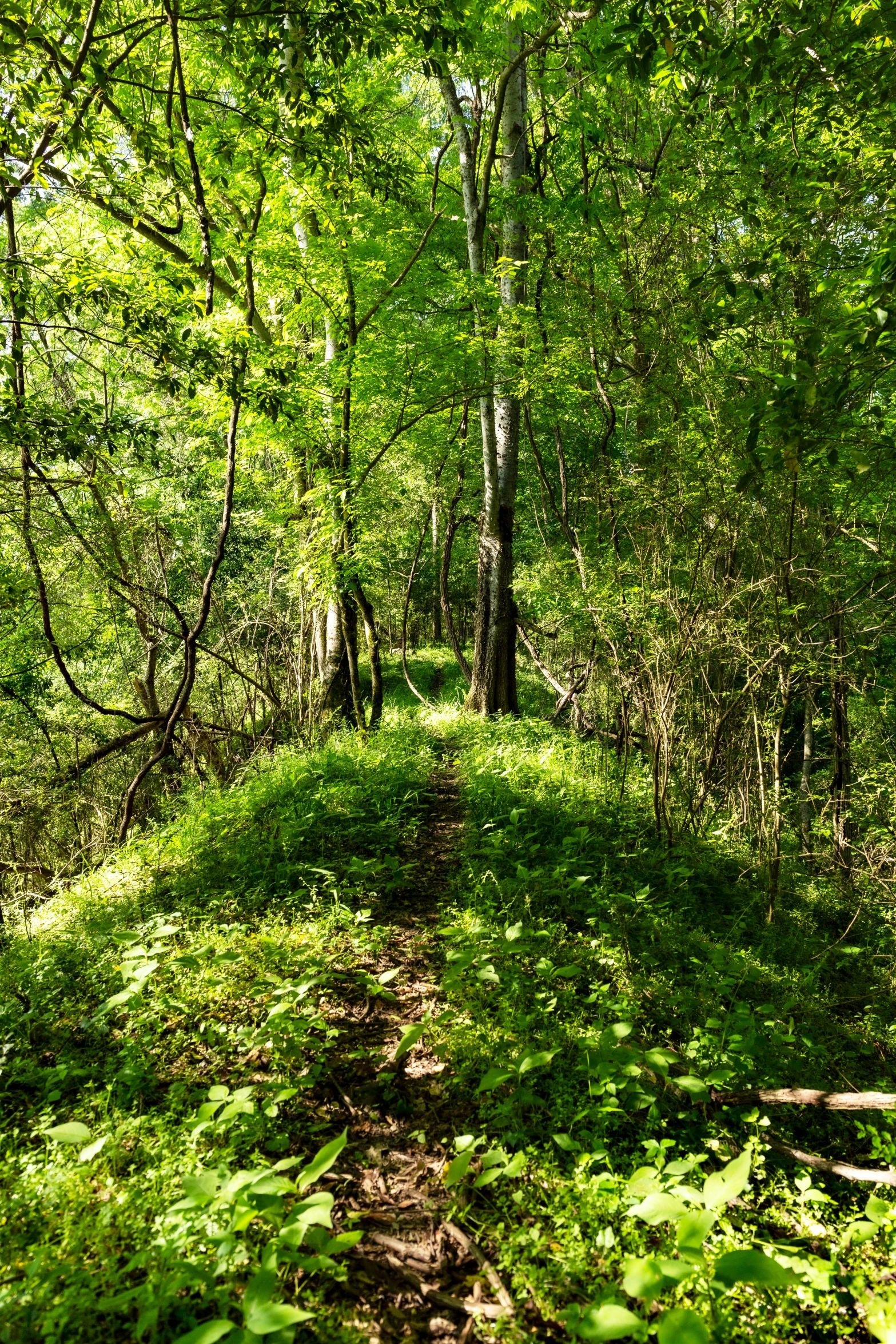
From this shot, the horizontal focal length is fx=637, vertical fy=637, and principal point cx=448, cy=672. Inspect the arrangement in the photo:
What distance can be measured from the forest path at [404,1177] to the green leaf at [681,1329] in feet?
2.17

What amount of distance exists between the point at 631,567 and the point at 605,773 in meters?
2.35

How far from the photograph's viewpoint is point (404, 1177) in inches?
93.6

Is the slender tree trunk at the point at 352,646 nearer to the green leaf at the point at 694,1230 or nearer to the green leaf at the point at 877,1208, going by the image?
the green leaf at the point at 877,1208

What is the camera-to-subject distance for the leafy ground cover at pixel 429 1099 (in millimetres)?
1767

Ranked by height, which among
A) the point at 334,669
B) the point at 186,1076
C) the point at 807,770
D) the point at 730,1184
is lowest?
the point at 807,770

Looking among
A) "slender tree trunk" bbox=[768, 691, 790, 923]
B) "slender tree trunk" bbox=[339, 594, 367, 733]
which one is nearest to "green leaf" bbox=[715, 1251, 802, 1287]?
"slender tree trunk" bbox=[768, 691, 790, 923]

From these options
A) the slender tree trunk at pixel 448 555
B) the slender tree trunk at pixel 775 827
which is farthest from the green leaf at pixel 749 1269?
the slender tree trunk at pixel 448 555

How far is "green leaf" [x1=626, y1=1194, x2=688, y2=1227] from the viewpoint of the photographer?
1.66 m

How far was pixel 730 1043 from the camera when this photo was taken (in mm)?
2949

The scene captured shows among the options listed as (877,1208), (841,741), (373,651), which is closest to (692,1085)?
(877,1208)

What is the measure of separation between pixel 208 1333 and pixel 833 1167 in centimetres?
223

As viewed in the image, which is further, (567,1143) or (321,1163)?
(567,1143)

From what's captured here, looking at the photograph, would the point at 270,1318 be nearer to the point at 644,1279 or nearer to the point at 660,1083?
the point at 644,1279

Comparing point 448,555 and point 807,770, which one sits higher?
point 448,555
